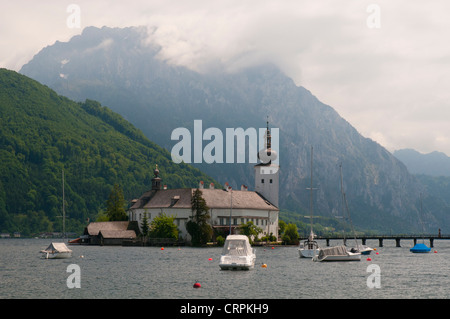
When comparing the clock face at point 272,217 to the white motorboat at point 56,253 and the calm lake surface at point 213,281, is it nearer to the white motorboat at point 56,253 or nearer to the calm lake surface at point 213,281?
the white motorboat at point 56,253

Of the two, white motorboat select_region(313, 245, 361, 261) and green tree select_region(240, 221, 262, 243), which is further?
green tree select_region(240, 221, 262, 243)

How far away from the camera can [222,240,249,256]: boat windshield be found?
85.4m

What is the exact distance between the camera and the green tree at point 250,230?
6393 inches

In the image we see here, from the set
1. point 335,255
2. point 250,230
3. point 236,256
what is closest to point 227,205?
point 250,230

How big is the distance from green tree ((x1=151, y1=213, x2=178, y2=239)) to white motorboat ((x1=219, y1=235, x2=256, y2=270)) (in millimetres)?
76636

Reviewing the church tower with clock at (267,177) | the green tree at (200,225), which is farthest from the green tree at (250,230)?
the church tower with clock at (267,177)

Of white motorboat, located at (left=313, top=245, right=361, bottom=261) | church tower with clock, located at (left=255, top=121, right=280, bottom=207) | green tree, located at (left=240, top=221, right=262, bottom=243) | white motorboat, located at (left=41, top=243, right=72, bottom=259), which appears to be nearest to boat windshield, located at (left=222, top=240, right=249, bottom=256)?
white motorboat, located at (left=313, top=245, right=361, bottom=261)

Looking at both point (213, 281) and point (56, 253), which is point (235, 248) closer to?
point (213, 281)

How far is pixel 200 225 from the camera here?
6171 inches

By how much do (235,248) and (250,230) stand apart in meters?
77.2

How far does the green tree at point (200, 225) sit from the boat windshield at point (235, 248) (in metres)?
69.5

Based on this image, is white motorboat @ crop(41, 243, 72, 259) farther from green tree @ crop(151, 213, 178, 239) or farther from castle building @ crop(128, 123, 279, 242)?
castle building @ crop(128, 123, 279, 242)
